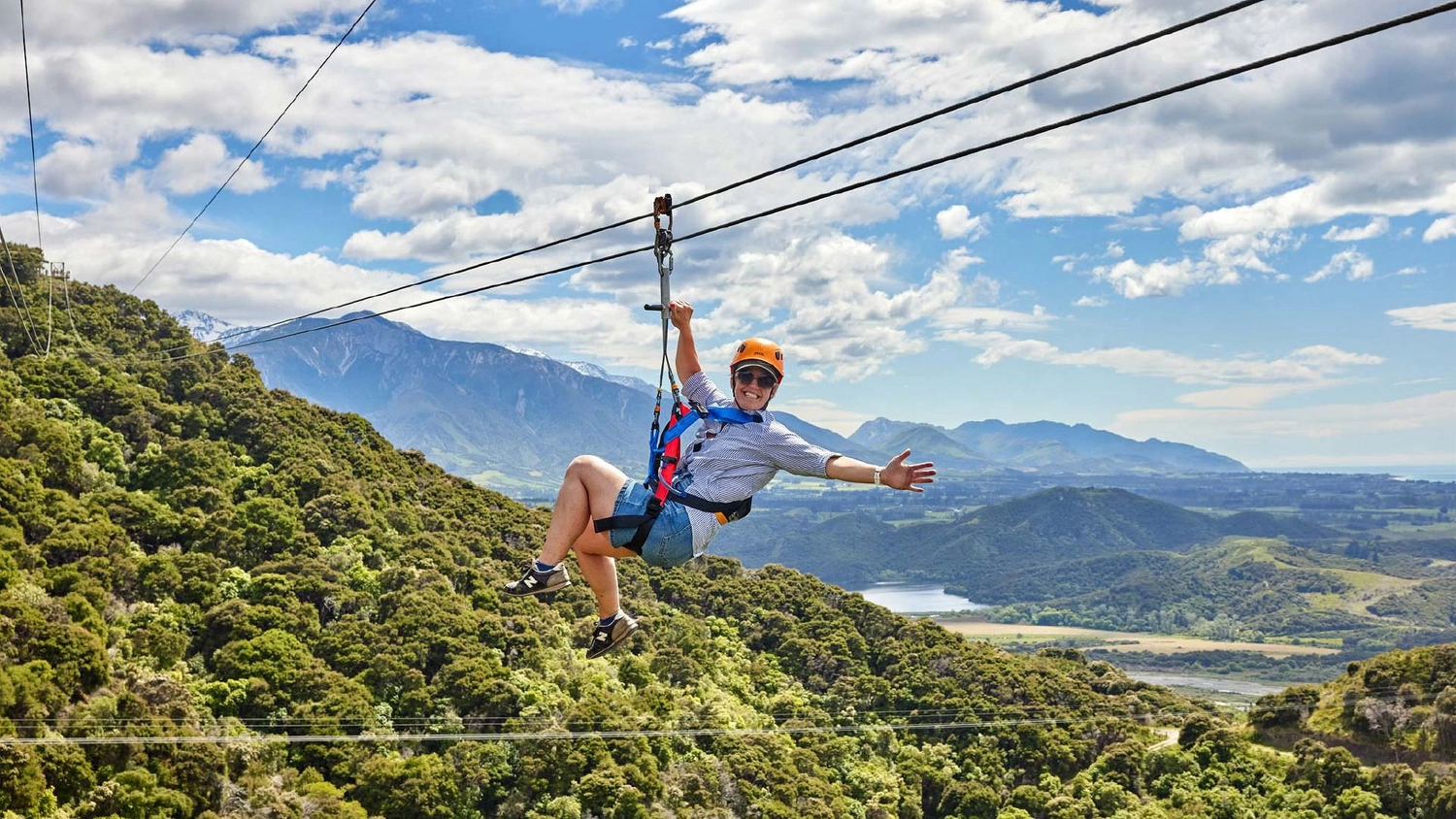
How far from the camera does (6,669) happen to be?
3084cm

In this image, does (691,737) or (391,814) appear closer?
(391,814)

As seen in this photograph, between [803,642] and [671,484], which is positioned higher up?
[671,484]

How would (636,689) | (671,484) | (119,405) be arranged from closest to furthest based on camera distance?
1. (671,484)
2. (636,689)
3. (119,405)

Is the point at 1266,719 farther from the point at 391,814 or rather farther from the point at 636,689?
the point at 391,814

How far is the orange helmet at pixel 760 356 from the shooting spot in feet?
26.2

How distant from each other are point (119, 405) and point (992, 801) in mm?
43954

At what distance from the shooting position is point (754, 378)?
7.99 metres

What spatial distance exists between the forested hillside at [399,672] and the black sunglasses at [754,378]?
22.3 metres

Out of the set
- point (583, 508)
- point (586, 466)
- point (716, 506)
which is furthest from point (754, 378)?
point (583, 508)

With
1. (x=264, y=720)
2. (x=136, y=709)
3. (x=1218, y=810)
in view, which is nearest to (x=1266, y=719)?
(x=1218, y=810)

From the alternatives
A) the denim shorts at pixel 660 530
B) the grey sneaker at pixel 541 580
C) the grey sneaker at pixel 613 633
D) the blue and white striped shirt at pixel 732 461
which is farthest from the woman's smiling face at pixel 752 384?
the grey sneaker at pixel 613 633

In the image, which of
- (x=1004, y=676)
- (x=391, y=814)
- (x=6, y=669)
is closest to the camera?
(x=6, y=669)

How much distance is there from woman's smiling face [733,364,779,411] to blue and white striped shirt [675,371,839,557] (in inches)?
4.4

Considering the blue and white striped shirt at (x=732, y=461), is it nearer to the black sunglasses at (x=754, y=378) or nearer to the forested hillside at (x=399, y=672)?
the black sunglasses at (x=754, y=378)
